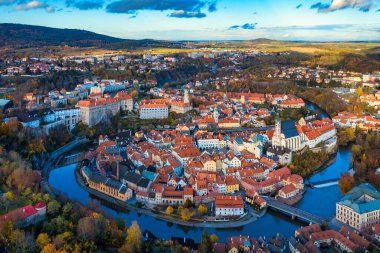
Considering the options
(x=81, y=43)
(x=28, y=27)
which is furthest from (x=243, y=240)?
(x=28, y=27)

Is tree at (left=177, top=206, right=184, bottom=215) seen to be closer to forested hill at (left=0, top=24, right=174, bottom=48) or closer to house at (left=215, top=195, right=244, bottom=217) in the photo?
house at (left=215, top=195, right=244, bottom=217)

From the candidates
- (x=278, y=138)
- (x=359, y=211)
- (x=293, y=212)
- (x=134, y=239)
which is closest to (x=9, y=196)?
(x=134, y=239)

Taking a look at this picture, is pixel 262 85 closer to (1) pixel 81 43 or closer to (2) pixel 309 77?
(2) pixel 309 77

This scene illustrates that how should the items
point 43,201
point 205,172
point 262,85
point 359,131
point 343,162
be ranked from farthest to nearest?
point 262,85 < point 359,131 < point 343,162 < point 205,172 < point 43,201

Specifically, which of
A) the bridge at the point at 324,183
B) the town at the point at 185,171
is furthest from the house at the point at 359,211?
the bridge at the point at 324,183

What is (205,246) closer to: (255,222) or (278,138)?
(255,222)

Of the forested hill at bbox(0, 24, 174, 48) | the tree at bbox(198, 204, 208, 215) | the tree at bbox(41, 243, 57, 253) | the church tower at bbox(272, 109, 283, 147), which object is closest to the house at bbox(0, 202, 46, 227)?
the tree at bbox(41, 243, 57, 253)
